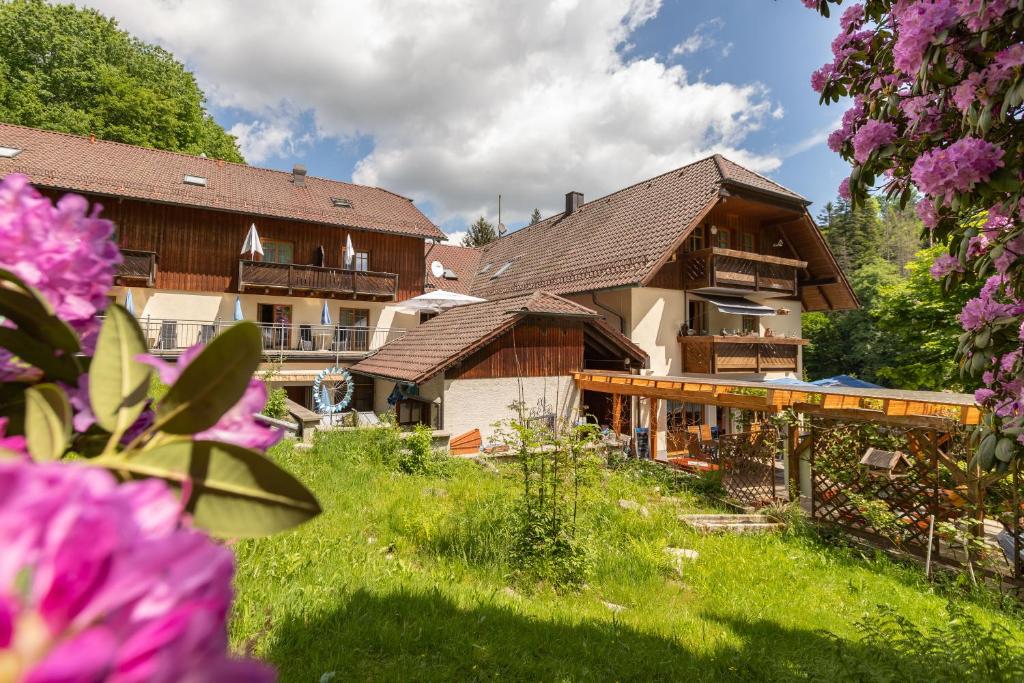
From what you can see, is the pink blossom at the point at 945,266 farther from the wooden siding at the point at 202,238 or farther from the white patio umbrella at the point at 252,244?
the wooden siding at the point at 202,238

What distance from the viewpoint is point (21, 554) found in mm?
365

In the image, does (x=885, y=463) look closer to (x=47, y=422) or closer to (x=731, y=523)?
(x=731, y=523)

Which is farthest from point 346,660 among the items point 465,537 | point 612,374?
point 612,374

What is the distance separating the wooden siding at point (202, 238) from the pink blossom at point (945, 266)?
19.6 metres

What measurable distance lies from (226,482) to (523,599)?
Answer: 496 centimetres

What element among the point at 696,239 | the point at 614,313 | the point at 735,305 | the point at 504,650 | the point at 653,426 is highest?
the point at 696,239

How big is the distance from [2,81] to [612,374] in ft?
101

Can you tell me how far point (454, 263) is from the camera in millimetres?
26703

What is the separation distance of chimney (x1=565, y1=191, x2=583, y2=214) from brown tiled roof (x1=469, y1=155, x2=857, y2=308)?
1.63 feet

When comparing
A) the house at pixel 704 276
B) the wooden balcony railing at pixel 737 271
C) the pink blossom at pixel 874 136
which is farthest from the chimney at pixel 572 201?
the pink blossom at pixel 874 136

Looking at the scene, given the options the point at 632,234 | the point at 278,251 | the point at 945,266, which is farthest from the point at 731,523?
the point at 278,251

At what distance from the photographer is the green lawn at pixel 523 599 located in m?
3.54

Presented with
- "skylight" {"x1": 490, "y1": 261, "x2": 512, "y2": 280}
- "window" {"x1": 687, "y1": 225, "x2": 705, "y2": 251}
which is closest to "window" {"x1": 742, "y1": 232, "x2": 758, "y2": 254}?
"window" {"x1": 687, "y1": 225, "x2": 705, "y2": 251}

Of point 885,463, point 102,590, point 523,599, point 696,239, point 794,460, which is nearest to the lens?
point 102,590
